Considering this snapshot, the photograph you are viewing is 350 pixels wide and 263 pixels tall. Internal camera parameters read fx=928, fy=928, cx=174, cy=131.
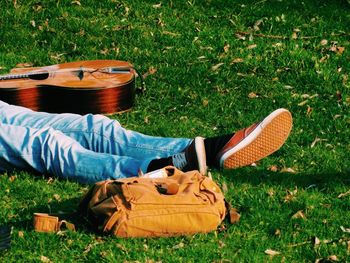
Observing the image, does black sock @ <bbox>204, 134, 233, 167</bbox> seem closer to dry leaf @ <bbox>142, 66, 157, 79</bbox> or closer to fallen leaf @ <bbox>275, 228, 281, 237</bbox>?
fallen leaf @ <bbox>275, 228, 281, 237</bbox>

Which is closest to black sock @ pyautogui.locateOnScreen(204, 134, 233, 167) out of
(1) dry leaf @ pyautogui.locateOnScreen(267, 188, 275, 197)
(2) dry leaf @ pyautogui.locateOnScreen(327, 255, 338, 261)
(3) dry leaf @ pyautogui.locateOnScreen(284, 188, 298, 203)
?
(1) dry leaf @ pyautogui.locateOnScreen(267, 188, 275, 197)

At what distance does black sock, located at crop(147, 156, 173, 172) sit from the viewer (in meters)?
5.41

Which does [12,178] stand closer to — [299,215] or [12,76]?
[12,76]

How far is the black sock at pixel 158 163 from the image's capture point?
5.41m

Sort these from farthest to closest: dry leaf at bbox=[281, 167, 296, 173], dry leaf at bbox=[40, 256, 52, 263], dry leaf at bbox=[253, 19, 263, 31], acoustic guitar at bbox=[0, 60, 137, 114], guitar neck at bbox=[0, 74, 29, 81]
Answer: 1. dry leaf at bbox=[253, 19, 263, 31]
2. guitar neck at bbox=[0, 74, 29, 81]
3. acoustic guitar at bbox=[0, 60, 137, 114]
4. dry leaf at bbox=[281, 167, 296, 173]
5. dry leaf at bbox=[40, 256, 52, 263]

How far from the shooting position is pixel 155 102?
7.33m

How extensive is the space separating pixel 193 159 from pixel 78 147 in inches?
27.7

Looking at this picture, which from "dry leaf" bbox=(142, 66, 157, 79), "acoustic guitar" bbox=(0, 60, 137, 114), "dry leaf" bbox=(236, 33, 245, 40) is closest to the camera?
"acoustic guitar" bbox=(0, 60, 137, 114)

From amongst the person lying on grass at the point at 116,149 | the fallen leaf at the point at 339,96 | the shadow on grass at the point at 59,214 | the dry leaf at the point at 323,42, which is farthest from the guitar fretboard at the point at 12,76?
the dry leaf at the point at 323,42

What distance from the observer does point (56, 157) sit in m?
5.57

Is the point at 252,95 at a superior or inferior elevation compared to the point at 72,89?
inferior

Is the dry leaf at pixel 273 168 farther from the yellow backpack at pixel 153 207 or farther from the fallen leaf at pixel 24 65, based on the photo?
the fallen leaf at pixel 24 65

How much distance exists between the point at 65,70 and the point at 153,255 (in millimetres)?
2823

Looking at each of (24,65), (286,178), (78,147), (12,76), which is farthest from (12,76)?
(286,178)
